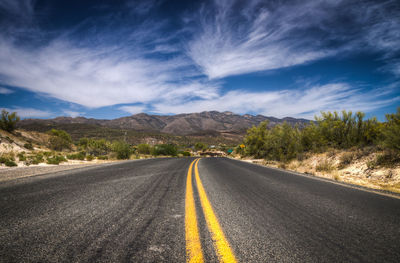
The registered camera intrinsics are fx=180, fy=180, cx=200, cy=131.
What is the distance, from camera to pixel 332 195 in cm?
389

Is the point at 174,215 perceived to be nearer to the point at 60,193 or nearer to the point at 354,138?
the point at 60,193

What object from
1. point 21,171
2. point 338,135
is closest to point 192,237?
point 21,171

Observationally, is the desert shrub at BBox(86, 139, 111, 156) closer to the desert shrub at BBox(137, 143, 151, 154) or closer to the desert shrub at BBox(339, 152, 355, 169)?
the desert shrub at BBox(137, 143, 151, 154)

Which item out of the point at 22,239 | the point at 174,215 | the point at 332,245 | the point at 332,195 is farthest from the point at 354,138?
the point at 22,239

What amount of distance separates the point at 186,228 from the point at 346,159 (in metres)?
9.63

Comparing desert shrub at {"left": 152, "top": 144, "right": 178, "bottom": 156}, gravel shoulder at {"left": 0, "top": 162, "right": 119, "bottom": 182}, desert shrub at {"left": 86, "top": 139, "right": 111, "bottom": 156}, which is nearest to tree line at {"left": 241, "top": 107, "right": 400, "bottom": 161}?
gravel shoulder at {"left": 0, "top": 162, "right": 119, "bottom": 182}

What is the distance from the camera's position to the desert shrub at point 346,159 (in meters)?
8.41

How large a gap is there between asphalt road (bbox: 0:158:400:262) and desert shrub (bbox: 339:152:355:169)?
19.6 feet

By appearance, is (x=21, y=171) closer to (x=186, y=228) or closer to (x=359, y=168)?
(x=186, y=228)

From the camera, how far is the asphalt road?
1.51 m

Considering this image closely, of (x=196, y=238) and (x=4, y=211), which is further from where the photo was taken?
(x=4, y=211)

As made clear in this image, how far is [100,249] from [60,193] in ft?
8.31

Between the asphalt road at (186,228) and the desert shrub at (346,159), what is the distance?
5983 mm

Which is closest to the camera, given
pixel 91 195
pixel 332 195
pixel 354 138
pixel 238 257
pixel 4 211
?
pixel 238 257
